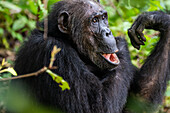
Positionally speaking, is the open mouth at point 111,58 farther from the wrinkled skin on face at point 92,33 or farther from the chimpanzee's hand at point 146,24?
the chimpanzee's hand at point 146,24

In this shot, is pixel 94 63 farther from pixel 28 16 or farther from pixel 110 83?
pixel 28 16

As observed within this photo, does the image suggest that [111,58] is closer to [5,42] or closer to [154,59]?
[154,59]

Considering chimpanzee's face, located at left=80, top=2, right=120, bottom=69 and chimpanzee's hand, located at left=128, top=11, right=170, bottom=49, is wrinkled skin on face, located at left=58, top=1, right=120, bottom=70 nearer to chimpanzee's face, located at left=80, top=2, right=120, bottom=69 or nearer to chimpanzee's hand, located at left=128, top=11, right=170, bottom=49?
chimpanzee's face, located at left=80, top=2, right=120, bottom=69

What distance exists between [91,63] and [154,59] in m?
1.24

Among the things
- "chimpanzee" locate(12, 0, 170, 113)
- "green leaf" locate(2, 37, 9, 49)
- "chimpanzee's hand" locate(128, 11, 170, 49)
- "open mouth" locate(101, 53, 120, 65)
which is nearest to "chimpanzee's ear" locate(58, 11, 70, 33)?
"chimpanzee" locate(12, 0, 170, 113)

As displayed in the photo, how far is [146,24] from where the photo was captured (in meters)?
4.66

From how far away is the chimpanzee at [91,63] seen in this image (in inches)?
154

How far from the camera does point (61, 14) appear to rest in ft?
14.4

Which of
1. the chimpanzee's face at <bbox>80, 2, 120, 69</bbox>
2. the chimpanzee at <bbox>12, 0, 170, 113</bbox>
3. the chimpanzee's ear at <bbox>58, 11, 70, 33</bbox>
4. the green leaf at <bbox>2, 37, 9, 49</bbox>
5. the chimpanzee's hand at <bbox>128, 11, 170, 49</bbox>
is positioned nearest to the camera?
the chimpanzee at <bbox>12, 0, 170, 113</bbox>

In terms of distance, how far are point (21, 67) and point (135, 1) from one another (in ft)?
9.87

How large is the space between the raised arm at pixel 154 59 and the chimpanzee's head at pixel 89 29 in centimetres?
63

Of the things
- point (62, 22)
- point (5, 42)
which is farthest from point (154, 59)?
point (5, 42)

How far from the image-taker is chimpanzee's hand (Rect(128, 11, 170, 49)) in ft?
15.0

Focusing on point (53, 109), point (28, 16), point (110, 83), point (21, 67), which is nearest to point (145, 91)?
point (110, 83)
